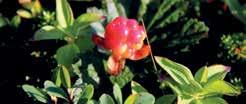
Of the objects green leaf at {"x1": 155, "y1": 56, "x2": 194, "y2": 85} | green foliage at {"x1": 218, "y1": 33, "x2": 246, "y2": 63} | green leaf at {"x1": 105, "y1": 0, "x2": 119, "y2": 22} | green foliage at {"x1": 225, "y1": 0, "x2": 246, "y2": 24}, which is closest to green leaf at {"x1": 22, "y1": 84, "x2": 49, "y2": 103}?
green leaf at {"x1": 155, "y1": 56, "x2": 194, "y2": 85}

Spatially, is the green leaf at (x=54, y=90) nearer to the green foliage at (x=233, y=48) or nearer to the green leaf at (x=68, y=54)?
the green leaf at (x=68, y=54)

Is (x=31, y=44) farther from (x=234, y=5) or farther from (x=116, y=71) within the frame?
(x=234, y=5)

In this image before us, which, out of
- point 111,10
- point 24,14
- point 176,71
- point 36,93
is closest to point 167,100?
point 176,71

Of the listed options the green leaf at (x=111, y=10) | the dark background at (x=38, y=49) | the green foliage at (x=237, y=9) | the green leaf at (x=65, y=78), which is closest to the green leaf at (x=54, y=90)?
the green leaf at (x=65, y=78)

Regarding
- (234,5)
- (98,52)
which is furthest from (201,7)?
(98,52)

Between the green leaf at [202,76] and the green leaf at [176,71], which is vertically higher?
the green leaf at [176,71]
